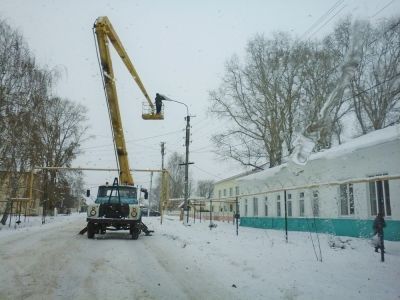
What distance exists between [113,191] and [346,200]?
10.6 metres

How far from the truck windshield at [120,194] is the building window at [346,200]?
372 inches

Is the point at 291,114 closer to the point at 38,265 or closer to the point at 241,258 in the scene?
the point at 241,258

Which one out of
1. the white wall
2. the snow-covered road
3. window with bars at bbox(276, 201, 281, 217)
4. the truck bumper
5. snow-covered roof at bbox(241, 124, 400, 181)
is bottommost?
the snow-covered road

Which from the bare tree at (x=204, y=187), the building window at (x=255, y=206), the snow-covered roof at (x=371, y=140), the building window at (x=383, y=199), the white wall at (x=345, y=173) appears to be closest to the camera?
the white wall at (x=345, y=173)

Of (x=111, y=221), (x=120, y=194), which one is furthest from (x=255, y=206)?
(x=111, y=221)

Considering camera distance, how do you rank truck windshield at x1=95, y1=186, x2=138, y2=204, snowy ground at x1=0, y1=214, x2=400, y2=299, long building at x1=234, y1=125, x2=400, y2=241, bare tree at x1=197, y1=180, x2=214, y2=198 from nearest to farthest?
1. snowy ground at x1=0, y1=214, x2=400, y2=299
2. long building at x1=234, y1=125, x2=400, y2=241
3. truck windshield at x1=95, y1=186, x2=138, y2=204
4. bare tree at x1=197, y1=180, x2=214, y2=198

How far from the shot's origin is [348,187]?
16344 mm

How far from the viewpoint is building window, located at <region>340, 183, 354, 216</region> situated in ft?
54.9

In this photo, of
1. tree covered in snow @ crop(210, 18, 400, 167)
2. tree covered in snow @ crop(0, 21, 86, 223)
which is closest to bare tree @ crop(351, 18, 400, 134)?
tree covered in snow @ crop(210, 18, 400, 167)

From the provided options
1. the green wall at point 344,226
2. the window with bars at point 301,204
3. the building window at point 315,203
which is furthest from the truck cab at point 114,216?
the window with bars at point 301,204

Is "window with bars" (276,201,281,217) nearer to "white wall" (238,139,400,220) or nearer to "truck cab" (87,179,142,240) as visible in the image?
"white wall" (238,139,400,220)

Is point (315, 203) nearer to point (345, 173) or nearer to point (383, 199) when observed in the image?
point (345, 173)

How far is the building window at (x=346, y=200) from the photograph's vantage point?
16736 mm

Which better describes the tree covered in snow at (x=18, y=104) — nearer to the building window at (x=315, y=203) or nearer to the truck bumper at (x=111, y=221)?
the truck bumper at (x=111, y=221)
